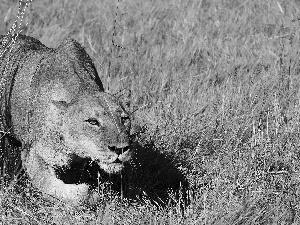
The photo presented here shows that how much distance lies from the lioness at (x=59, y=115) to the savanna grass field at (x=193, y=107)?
0.28 metres

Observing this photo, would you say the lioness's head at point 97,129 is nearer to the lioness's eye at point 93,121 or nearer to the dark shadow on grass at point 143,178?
the lioness's eye at point 93,121

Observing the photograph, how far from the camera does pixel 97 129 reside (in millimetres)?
3793

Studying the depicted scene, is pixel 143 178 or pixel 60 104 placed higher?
pixel 60 104

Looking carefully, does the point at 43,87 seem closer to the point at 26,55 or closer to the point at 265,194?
the point at 26,55

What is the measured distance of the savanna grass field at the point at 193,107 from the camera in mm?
4258

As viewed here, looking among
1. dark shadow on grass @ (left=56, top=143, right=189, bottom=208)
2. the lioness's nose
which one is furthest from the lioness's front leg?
the lioness's nose

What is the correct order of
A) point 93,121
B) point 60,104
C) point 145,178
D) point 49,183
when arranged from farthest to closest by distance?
point 145,178
point 49,183
point 60,104
point 93,121

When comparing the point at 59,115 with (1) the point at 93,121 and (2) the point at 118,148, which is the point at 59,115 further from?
(2) the point at 118,148

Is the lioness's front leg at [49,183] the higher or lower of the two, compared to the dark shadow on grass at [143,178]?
higher

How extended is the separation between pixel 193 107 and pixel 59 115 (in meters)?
1.99

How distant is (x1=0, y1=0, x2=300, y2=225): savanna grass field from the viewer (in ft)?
14.0

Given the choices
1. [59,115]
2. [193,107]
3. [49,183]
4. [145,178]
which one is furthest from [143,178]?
[59,115]

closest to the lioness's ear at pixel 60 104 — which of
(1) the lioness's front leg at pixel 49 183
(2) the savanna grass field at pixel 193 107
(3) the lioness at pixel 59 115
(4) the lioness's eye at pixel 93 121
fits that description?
(3) the lioness at pixel 59 115

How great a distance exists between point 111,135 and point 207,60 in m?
3.34
